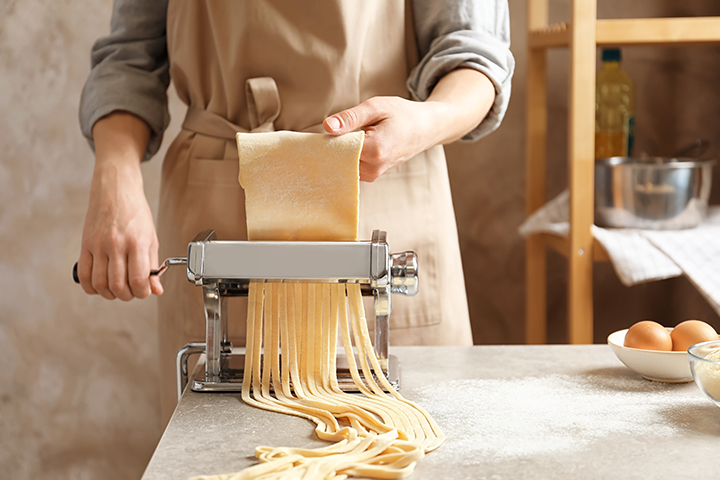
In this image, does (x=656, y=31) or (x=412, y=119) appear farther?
(x=656, y=31)

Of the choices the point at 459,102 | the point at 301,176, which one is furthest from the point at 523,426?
the point at 459,102

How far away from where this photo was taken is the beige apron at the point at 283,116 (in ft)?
3.20

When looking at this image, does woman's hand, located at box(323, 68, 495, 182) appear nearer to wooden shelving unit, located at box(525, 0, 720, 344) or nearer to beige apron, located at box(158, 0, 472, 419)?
beige apron, located at box(158, 0, 472, 419)

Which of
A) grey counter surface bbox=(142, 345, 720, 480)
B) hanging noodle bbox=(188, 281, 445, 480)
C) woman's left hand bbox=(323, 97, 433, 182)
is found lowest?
grey counter surface bbox=(142, 345, 720, 480)

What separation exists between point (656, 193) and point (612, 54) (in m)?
0.38

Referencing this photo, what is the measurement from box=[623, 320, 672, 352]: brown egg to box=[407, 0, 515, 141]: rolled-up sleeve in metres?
0.37

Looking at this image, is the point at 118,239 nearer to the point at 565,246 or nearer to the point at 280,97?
the point at 280,97

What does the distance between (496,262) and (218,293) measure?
1.28 metres

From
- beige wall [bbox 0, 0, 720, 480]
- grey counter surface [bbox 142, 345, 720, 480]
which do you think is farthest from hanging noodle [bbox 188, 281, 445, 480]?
beige wall [bbox 0, 0, 720, 480]

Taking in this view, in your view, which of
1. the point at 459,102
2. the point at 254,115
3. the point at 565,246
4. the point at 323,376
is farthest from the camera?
the point at 565,246

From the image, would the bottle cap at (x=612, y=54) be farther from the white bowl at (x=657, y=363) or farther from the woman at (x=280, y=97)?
the white bowl at (x=657, y=363)

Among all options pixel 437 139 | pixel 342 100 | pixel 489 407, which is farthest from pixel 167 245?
pixel 489 407

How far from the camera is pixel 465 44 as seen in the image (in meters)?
0.95

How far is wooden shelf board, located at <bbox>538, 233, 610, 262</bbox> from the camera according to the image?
1483mm
